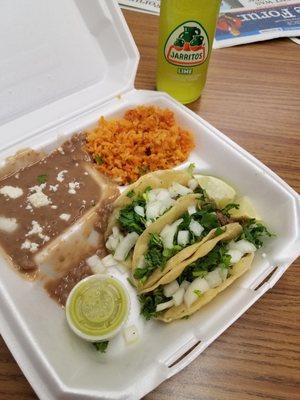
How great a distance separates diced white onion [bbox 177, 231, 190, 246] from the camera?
1.09 metres

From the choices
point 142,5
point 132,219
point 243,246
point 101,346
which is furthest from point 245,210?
point 142,5

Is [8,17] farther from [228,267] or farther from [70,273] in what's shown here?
[228,267]

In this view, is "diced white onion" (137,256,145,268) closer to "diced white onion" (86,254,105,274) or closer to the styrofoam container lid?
"diced white onion" (86,254,105,274)

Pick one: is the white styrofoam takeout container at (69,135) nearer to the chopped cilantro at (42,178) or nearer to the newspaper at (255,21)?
the chopped cilantro at (42,178)

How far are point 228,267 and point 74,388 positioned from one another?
514 millimetres

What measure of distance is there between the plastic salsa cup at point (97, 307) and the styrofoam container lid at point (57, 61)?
0.59 meters

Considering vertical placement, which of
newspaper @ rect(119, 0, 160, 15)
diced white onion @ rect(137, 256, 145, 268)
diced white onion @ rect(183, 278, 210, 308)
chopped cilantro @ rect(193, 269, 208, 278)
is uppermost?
newspaper @ rect(119, 0, 160, 15)

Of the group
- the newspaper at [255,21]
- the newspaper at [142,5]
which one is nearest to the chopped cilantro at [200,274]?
the newspaper at [255,21]

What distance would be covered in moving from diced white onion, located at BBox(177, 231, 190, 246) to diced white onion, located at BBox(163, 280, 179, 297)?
12cm

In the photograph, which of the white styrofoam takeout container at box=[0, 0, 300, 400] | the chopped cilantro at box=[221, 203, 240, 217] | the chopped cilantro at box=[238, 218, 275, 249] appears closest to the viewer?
the white styrofoam takeout container at box=[0, 0, 300, 400]

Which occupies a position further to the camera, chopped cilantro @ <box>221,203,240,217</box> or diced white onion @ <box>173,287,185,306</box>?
chopped cilantro @ <box>221,203,240,217</box>

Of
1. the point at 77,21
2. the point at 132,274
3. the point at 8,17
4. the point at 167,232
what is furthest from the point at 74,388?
the point at 77,21

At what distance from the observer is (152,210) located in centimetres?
118

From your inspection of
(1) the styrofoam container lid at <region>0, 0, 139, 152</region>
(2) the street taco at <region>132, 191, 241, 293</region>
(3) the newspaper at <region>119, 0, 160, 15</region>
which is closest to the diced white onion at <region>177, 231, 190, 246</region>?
(2) the street taco at <region>132, 191, 241, 293</region>
